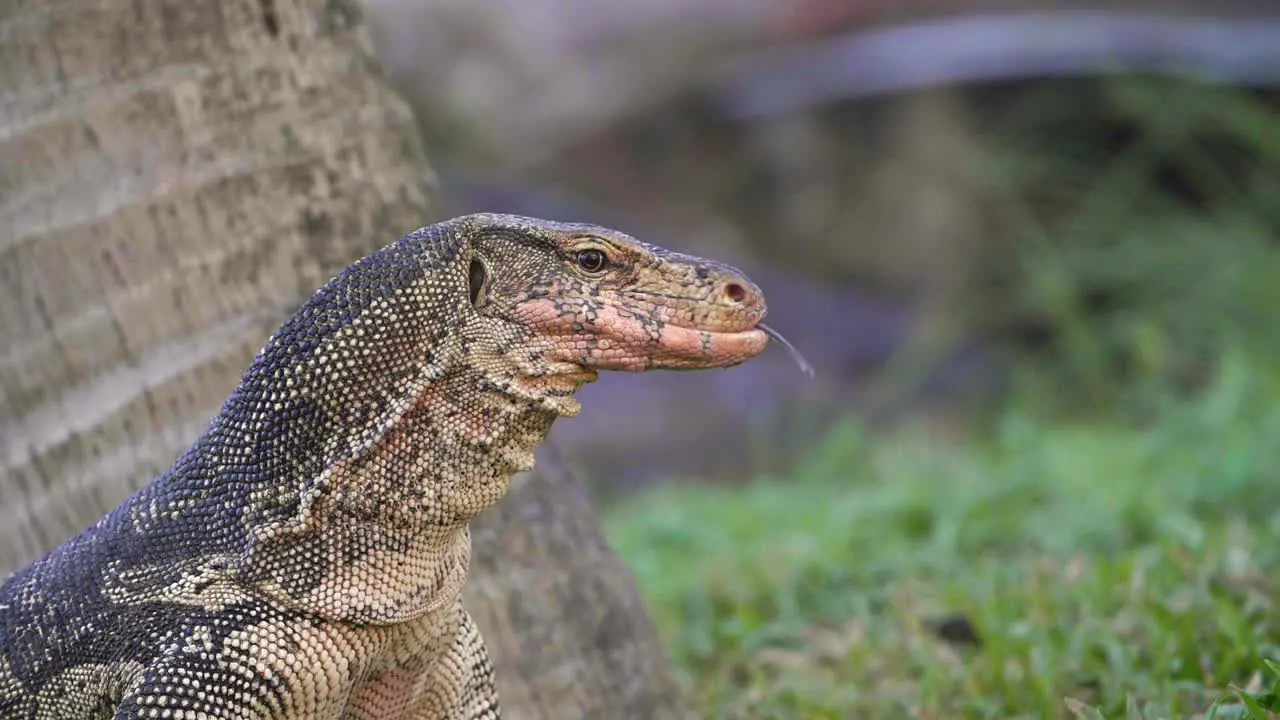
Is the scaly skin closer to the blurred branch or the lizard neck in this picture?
the lizard neck

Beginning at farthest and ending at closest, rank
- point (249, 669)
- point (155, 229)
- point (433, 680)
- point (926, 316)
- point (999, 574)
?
point (926, 316), point (999, 574), point (155, 229), point (433, 680), point (249, 669)

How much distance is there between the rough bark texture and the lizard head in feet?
3.62

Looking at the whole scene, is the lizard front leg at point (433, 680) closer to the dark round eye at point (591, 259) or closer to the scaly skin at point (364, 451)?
the scaly skin at point (364, 451)

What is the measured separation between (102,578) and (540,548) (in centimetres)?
136

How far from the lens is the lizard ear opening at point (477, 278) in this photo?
273 cm

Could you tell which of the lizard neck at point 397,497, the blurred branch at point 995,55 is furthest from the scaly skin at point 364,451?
the blurred branch at point 995,55

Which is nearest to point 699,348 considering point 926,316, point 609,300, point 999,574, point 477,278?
point 609,300

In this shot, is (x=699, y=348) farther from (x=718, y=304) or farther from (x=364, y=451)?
(x=364, y=451)

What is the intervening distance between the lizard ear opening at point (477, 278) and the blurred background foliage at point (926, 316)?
1.91 meters

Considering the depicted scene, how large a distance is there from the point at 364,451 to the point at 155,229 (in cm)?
130

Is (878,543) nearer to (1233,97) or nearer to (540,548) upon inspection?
(540,548)

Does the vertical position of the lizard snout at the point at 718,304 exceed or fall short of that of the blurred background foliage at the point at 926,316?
it falls short

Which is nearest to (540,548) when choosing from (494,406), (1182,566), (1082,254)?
(494,406)

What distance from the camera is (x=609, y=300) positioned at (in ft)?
8.77
